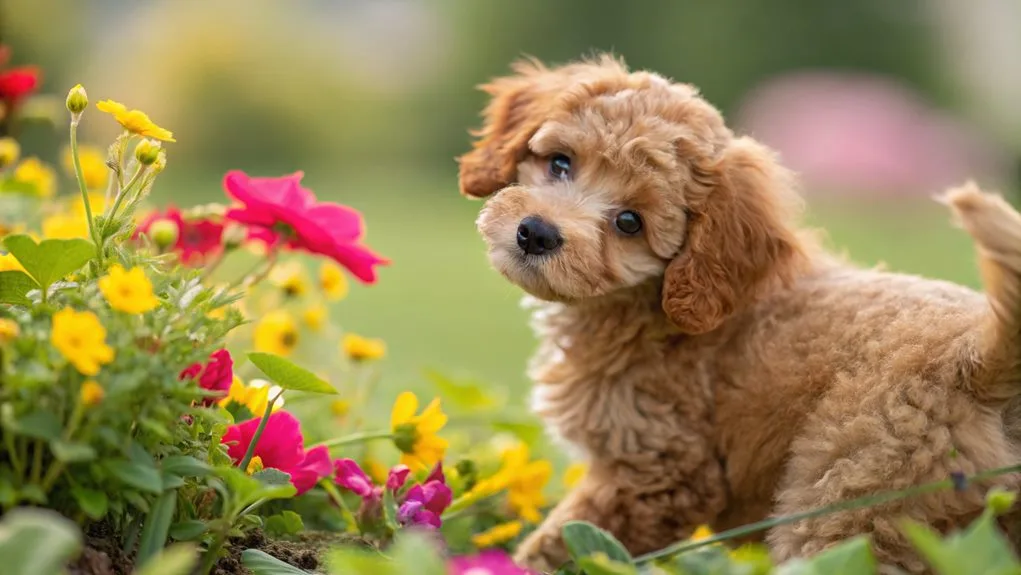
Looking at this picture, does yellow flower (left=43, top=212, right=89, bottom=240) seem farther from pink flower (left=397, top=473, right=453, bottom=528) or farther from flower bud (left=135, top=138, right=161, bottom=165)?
pink flower (left=397, top=473, right=453, bottom=528)

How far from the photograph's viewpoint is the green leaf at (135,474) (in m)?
1.67

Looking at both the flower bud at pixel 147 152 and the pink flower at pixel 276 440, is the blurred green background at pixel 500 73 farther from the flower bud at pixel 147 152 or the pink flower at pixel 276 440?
the flower bud at pixel 147 152

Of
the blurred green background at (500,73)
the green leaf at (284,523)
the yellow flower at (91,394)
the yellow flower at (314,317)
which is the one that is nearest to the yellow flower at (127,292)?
the yellow flower at (91,394)

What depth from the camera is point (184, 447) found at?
1976 mm

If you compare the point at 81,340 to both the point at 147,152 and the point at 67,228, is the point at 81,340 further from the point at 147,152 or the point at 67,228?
the point at 67,228

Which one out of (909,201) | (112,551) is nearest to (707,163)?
(112,551)

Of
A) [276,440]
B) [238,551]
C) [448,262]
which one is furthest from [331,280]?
[448,262]

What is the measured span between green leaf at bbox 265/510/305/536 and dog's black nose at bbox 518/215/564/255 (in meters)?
0.78

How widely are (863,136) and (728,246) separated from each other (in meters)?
13.0

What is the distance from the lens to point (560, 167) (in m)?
2.83

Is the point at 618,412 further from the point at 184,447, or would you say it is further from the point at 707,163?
the point at 184,447

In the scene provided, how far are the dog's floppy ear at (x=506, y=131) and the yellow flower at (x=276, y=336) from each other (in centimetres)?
65

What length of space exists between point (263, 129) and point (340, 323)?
9.67 metres

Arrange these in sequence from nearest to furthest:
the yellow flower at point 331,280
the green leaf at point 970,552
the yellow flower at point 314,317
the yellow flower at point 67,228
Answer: the green leaf at point 970,552 < the yellow flower at point 67,228 < the yellow flower at point 331,280 < the yellow flower at point 314,317
